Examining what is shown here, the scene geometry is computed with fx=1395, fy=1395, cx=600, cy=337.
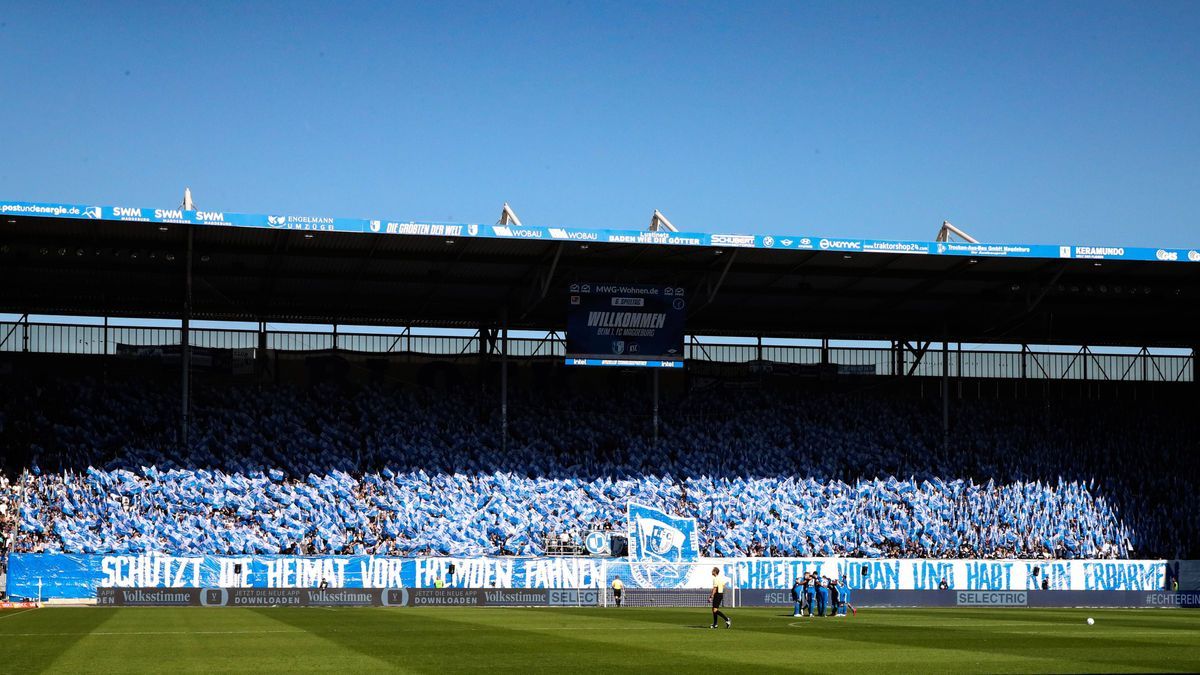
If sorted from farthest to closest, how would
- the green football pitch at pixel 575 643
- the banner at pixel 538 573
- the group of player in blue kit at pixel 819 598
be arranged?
the banner at pixel 538 573
the group of player in blue kit at pixel 819 598
the green football pitch at pixel 575 643

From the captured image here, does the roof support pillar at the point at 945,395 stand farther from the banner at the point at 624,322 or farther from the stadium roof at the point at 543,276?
the banner at the point at 624,322

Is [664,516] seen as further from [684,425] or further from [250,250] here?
[250,250]

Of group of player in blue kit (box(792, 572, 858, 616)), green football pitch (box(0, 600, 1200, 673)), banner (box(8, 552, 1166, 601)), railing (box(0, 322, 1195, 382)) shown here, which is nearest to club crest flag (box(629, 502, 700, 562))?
banner (box(8, 552, 1166, 601))

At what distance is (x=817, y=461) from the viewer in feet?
193

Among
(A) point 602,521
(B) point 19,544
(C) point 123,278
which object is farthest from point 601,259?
(B) point 19,544

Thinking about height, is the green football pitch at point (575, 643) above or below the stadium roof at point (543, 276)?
below

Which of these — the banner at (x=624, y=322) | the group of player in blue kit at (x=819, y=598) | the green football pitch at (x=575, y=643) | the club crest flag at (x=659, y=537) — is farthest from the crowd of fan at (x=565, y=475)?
the green football pitch at (x=575, y=643)

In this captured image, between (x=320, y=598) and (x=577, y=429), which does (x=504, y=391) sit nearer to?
(x=577, y=429)

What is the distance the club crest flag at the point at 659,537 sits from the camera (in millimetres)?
49750

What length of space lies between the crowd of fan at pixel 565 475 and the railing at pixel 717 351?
11.2ft

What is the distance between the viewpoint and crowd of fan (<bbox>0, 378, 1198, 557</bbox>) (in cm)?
4994

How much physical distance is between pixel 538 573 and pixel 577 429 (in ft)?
37.4

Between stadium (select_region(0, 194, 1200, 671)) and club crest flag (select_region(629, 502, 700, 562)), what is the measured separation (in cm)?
11

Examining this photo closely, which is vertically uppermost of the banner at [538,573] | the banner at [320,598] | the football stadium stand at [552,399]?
the football stadium stand at [552,399]
